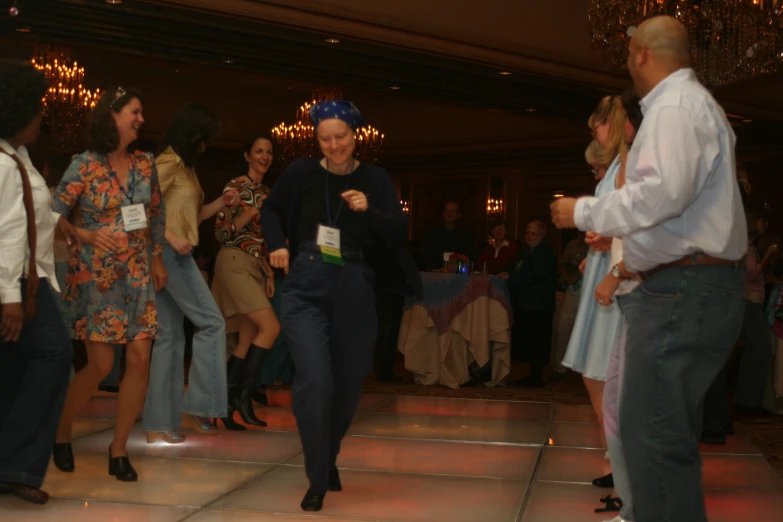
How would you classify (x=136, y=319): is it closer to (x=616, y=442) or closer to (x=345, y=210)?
(x=345, y=210)

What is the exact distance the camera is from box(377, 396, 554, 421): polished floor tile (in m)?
5.92

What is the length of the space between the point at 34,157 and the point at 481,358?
3900 millimetres

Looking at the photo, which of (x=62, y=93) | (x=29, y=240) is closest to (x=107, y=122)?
(x=29, y=240)

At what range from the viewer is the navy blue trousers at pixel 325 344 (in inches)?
129

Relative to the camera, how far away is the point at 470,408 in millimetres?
6215

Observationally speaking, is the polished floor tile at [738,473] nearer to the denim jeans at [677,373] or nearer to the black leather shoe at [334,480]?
the black leather shoe at [334,480]

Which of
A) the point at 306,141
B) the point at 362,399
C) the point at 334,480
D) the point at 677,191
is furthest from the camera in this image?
the point at 306,141

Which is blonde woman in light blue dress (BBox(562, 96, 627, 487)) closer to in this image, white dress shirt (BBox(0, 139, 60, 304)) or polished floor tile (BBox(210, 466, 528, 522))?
polished floor tile (BBox(210, 466, 528, 522))

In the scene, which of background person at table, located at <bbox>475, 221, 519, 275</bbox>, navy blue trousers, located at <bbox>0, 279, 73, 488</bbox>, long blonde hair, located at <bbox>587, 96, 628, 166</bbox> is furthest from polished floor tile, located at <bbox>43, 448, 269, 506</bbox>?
background person at table, located at <bbox>475, 221, 519, 275</bbox>

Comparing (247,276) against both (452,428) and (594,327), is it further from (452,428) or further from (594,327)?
(594,327)

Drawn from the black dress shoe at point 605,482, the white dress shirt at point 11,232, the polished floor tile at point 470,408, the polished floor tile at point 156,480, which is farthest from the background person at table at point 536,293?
the white dress shirt at point 11,232

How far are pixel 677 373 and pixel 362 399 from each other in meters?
4.36

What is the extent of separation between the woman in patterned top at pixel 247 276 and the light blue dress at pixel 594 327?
199cm

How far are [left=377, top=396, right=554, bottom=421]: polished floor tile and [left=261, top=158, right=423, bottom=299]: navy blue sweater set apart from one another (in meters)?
2.48
